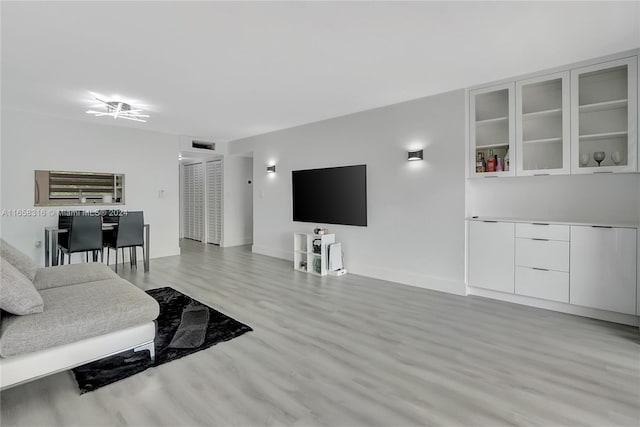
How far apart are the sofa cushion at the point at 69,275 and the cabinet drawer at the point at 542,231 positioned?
4.14m

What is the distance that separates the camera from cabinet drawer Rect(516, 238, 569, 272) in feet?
10.7

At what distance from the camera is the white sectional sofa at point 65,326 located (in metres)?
1.81

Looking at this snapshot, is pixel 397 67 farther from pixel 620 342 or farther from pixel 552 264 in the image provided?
pixel 620 342

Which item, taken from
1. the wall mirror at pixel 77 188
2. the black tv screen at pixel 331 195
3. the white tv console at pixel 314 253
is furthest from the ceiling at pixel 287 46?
the white tv console at pixel 314 253

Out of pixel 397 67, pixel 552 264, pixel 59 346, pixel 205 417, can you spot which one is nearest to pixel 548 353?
pixel 552 264

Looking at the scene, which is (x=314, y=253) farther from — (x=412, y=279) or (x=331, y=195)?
(x=412, y=279)

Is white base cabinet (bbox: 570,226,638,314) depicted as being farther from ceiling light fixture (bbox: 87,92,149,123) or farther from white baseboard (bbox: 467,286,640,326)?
ceiling light fixture (bbox: 87,92,149,123)

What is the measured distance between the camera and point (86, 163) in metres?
5.52

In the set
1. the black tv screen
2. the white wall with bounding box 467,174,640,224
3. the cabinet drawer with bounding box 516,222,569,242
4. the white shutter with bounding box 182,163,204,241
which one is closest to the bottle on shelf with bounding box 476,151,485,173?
the white wall with bounding box 467,174,640,224

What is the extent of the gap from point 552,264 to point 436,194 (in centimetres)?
144

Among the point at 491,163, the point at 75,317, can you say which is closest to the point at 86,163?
the point at 75,317

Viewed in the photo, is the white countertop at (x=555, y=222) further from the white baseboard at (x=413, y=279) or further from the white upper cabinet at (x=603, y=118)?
the white baseboard at (x=413, y=279)

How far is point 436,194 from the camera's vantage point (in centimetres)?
414

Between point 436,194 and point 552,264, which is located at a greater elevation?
point 436,194
